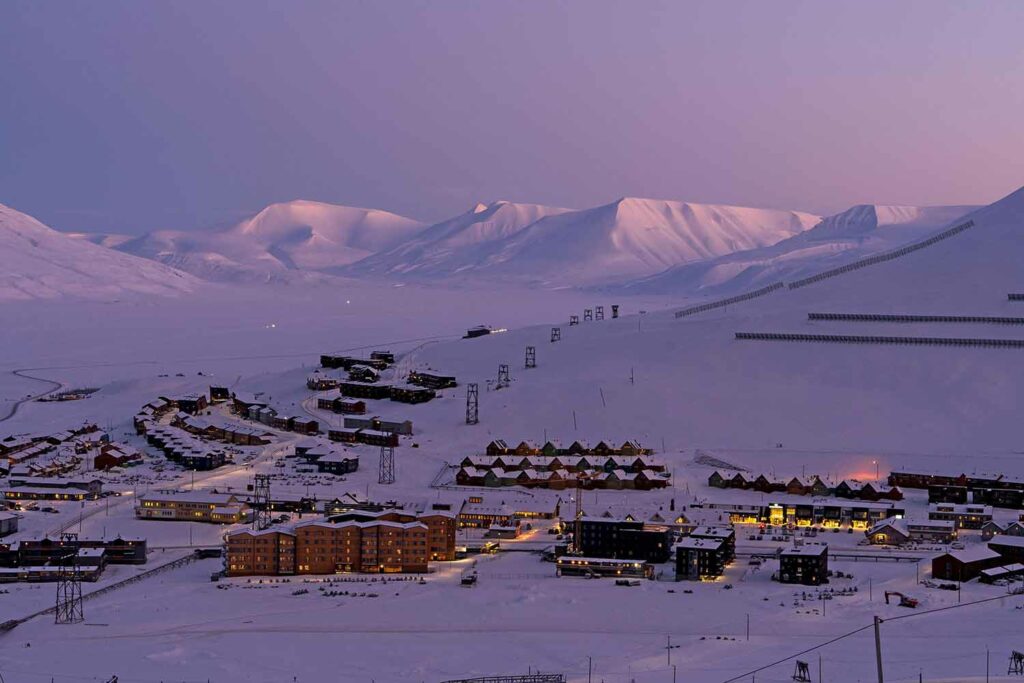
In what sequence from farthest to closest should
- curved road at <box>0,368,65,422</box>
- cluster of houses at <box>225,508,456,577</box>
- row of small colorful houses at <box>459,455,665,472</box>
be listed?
1. curved road at <box>0,368,65,422</box>
2. row of small colorful houses at <box>459,455,665,472</box>
3. cluster of houses at <box>225,508,456,577</box>

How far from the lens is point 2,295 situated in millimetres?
114188

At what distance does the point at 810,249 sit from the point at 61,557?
143m

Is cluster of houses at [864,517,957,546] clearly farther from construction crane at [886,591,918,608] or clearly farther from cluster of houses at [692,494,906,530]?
construction crane at [886,591,918,608]

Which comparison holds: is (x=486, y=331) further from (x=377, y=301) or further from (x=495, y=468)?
(x=377, y=301)

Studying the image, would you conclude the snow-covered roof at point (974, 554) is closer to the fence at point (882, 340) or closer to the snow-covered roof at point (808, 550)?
the snow-covered roof at point (808, 550)

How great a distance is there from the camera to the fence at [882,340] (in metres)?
41.8

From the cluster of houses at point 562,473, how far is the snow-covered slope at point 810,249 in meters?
106

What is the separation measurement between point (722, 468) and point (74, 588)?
1700cm

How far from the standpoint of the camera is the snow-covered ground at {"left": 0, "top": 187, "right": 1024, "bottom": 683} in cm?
1839

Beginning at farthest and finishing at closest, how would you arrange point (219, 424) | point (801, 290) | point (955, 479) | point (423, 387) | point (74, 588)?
1. point (801, 290)
2. point (423, 387)
3. point (219, 424)
4. point (955, 479)
5. point (74, 588)

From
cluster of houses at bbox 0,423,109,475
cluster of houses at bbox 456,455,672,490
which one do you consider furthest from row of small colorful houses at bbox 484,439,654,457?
cluster of houses at bbox 0,423,109,475

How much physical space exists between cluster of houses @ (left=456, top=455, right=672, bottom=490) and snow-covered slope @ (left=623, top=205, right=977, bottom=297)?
10647 cm

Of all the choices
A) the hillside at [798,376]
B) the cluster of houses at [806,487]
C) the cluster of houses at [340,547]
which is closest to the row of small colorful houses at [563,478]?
the cluster of houses at [806,487]

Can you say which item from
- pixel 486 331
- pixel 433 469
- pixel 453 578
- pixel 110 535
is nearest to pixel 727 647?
pixel 453 578
